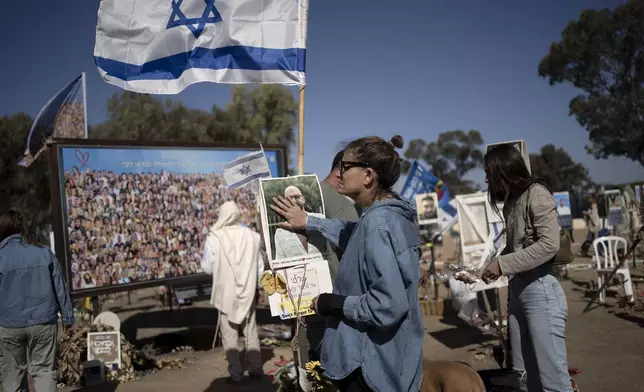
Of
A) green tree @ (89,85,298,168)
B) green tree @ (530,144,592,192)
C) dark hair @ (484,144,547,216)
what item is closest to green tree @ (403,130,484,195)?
green tree @ (530,144,592,192)

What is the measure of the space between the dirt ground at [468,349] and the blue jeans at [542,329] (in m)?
2.42

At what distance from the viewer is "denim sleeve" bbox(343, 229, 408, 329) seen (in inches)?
74.2

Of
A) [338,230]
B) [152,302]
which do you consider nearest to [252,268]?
[338,230]

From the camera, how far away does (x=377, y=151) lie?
217cm

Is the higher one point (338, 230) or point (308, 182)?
point (308, 182)

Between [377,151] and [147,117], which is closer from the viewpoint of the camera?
[377,151]

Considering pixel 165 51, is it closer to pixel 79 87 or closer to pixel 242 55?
pixel 242 55

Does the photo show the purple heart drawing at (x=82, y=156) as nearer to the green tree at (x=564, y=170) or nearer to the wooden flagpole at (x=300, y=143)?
the wooden flagpole at (x=300, y=143)

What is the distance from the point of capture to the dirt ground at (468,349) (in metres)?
5.30

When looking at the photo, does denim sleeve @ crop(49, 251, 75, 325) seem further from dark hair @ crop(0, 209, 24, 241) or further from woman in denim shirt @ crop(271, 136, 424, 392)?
woman in denim shirt @ crop(271, 136, 424, 392)

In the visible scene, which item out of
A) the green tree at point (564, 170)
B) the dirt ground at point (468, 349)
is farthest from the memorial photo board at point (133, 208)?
the green tree at point (564, 170)

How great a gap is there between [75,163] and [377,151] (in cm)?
572

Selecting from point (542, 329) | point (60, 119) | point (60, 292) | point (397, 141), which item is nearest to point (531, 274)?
point (542, 329)

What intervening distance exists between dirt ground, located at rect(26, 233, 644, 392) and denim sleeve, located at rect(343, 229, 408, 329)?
12.7 ft
